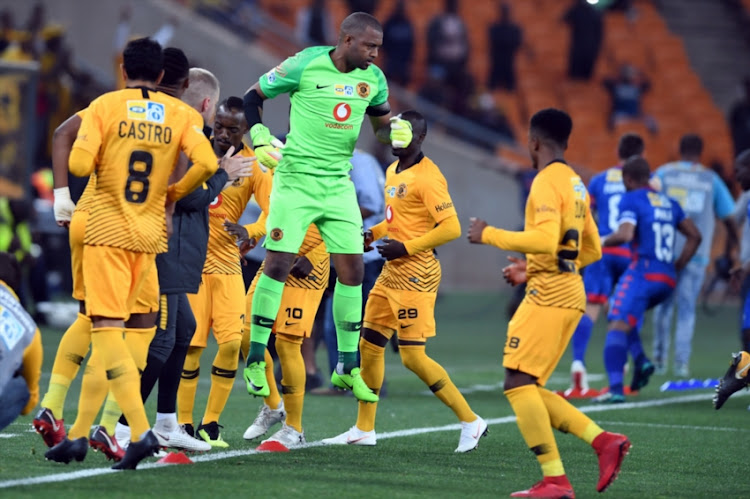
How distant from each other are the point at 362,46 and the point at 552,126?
144cm

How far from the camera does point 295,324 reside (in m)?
7.95

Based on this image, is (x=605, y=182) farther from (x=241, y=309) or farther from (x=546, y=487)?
(x=546, y=487)

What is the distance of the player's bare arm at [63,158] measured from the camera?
21.3 ft

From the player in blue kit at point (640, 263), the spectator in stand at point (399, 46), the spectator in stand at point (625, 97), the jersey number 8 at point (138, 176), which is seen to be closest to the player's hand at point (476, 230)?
the jersey number 8 at point (138, 176)

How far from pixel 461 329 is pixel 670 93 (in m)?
12.7

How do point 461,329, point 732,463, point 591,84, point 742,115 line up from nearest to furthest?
point 732,463 → point 461,329 → point 742,115 → point 591,84

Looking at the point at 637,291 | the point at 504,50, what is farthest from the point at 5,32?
the point at 637,291

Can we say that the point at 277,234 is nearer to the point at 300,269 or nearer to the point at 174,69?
the point at 300,269

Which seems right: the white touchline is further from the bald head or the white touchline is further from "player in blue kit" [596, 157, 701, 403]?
the bald head

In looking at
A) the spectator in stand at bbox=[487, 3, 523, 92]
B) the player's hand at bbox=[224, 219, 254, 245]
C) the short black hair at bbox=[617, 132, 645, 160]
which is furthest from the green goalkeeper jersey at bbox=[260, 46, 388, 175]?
the spectator in stand at bbox=[487, 3, 523, 92]

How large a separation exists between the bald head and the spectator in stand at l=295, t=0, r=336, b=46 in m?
16.3

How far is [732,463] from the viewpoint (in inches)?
310

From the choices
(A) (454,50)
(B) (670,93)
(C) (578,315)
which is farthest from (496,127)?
(C) (578,315)

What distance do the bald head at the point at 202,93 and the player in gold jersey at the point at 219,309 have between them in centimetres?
27
